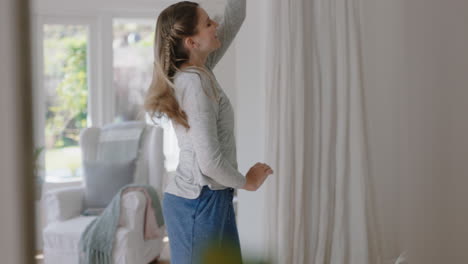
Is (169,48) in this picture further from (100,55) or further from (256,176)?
(100,55)

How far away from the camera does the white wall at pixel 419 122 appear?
2137 millimetres

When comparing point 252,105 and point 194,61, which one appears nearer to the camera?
point 194,61

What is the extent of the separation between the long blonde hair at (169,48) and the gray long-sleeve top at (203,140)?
0.13 ft

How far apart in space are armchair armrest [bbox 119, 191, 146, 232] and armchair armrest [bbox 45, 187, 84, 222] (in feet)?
1.17

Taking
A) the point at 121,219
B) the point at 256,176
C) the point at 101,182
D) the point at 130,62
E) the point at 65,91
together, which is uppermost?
the point at 130,62

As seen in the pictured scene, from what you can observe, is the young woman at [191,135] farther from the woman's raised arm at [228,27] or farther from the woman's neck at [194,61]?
the woman's raised arm at [228,27]

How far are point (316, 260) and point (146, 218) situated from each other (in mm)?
1059

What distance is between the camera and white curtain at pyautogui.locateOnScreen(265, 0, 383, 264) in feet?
7.01

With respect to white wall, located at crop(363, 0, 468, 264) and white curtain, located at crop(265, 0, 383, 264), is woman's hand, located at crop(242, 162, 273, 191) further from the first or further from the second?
white wall, located at crop(363, 0, 468, 264)

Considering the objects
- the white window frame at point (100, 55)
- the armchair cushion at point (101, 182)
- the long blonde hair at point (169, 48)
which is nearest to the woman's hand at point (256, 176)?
the long blonde hair at point (169, 48)

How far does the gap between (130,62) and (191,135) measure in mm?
3292

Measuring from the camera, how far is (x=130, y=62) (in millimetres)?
4266

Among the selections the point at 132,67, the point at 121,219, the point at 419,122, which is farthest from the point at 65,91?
the point at 419,122

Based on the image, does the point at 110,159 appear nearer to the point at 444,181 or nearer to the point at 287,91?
Answer: the point at 287,91
